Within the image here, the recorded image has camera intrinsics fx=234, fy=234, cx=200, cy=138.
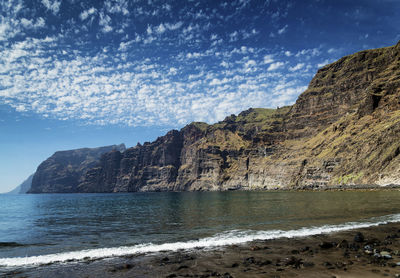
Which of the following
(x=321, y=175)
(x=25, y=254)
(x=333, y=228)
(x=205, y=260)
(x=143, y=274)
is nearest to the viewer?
(x=143, y=274)

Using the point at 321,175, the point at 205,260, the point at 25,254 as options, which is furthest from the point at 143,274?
the point at 321,175

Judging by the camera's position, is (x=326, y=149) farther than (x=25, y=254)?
Yes

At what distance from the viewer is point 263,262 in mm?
13336

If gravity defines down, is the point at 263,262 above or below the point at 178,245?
above

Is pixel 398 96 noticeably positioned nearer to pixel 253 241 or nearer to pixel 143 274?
pixel 253 241

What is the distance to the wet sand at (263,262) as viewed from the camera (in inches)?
463

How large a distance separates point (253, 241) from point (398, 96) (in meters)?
169

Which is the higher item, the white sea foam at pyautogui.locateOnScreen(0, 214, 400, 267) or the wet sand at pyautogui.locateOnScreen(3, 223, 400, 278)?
the wet sand at pyautogui.locateOnScreen(3, 223, 400, 278)

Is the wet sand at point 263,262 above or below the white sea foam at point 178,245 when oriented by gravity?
above

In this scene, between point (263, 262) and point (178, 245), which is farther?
point (178, 245)

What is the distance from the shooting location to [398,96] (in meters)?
140

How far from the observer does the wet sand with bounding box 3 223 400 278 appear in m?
11.8

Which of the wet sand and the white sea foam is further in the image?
the white sea foam

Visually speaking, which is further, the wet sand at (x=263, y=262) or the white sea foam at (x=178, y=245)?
A: the white sea foam at (x=178, y=245)
